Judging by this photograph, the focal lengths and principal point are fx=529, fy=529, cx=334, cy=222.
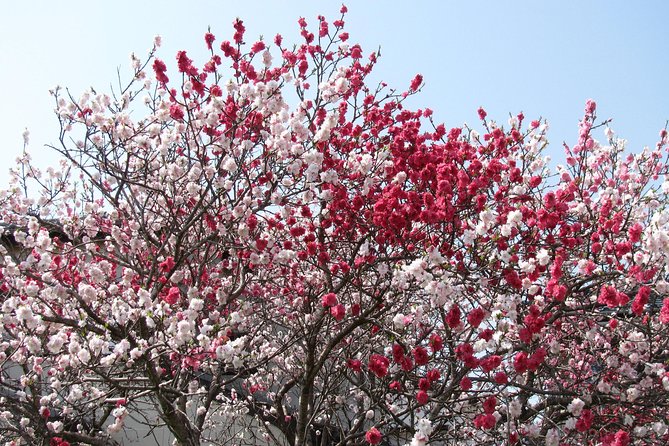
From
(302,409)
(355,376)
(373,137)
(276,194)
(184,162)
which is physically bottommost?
(302,409)

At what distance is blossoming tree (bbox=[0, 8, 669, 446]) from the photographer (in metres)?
4.80

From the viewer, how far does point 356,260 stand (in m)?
5.85

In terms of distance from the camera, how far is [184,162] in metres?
6.27

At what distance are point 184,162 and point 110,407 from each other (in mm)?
3588

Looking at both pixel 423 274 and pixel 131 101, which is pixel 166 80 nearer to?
pixel 131 101

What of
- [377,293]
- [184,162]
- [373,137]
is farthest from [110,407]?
[373,137]

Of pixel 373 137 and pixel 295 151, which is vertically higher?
pixel 373 137

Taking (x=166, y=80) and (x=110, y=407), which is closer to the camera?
(x=166, y=80)

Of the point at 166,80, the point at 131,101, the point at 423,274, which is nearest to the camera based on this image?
the point at 423,274

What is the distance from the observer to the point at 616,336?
20.6 ft

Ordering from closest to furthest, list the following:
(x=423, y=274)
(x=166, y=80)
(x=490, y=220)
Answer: (x=423, y=274) → (x=490, y=220) → (x=166, y=80)

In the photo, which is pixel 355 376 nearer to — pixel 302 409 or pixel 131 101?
→ pixel 302 409

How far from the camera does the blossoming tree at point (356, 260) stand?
480 cm

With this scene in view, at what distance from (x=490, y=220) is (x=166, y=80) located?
3.61 metres
